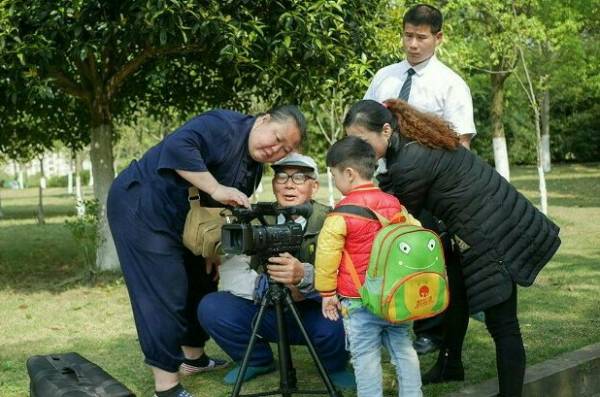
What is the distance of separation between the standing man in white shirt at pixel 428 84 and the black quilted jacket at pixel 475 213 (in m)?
0.58

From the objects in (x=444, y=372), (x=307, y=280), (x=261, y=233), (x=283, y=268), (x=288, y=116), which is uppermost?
(x=288, y=116)

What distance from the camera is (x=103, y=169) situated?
1070cm

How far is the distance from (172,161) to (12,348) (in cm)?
304

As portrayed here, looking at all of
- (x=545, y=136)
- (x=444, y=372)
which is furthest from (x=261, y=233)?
(x=545, y=136)

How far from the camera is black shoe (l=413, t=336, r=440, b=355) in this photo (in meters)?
5.40

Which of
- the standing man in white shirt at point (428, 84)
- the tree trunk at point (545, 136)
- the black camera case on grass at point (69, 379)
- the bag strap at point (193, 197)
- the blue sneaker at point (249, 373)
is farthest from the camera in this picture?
the tree trunk at point (545, 136)

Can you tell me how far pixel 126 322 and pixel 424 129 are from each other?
4.16 m

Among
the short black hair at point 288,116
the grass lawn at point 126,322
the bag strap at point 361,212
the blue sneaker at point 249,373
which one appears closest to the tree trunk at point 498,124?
the grass lawn at point 126,322

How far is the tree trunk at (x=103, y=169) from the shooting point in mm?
10586

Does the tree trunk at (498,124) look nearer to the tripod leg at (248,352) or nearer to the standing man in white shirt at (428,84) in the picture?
the standing man in white shirt at (428,84)

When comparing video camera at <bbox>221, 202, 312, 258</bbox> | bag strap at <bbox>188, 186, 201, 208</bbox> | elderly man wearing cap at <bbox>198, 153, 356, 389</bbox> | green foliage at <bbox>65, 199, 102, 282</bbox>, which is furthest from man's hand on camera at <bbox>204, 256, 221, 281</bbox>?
green foliage at <bbox>65, 199, 102, 282</bbox>

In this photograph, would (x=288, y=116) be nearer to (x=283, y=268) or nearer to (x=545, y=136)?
(x=283, y=268)

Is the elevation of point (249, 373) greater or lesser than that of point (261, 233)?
lesser

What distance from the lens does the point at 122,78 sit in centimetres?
1016
